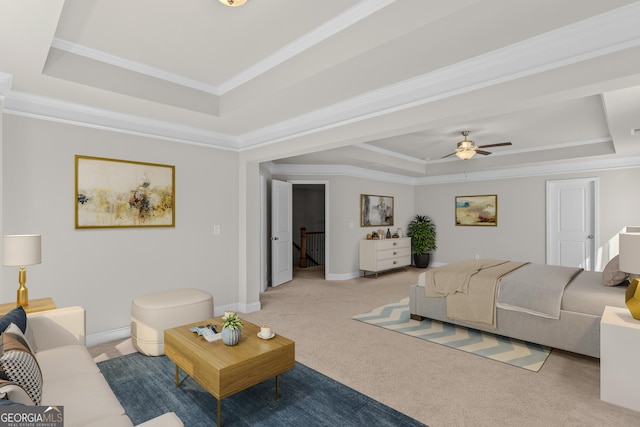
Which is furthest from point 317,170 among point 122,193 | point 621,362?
point 621,362

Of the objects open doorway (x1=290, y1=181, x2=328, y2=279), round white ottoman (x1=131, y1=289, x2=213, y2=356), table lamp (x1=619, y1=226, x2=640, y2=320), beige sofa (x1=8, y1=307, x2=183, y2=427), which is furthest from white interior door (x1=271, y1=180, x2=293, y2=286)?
table lamp (x1=619, y1=226, x2=640, y2=320)

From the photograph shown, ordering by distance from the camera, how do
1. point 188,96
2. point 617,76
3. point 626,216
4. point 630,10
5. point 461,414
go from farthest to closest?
point 626,216
point 188,96
point 461,414
point 617,76
point 630,10

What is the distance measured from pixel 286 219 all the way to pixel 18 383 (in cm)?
540

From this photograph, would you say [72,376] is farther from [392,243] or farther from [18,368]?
[392,243]

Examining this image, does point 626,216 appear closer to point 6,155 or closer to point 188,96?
point 188,96

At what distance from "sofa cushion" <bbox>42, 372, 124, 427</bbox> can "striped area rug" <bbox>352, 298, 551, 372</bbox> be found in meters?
3.05

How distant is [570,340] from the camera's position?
319 centimetres

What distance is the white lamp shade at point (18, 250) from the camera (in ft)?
8.02

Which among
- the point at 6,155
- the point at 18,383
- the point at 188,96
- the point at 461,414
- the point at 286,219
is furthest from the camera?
the point at 286,219

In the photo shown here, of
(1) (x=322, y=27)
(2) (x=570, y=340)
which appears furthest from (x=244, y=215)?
(2) (x=570, y=340)

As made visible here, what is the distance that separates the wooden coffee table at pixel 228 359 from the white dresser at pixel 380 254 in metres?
4.71

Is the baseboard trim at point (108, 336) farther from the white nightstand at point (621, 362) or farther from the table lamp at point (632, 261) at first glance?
the table lamp at point (632, 261)

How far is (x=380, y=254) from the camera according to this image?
283 inches

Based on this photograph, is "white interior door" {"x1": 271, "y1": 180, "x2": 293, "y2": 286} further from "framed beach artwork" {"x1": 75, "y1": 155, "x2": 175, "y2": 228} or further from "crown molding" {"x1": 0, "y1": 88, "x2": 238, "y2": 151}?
"framed beach artwork" {"x1": 75, "y1": 155, "x2": 175, "y2": 228}
